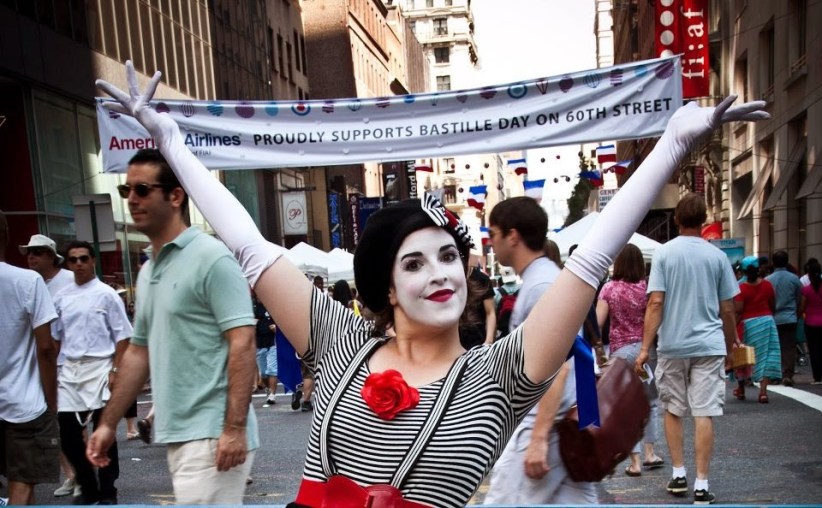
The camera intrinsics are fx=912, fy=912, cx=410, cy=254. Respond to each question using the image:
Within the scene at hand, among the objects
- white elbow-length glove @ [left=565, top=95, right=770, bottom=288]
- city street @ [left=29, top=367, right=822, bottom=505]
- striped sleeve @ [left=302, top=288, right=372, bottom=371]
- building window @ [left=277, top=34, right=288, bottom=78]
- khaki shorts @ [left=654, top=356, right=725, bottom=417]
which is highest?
building window @ [left=277, top=34, right=288, bottom=78]

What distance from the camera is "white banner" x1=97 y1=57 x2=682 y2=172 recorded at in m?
4.98

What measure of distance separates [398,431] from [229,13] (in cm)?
3305

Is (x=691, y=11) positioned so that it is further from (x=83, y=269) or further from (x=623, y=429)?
(x=623, y=429)

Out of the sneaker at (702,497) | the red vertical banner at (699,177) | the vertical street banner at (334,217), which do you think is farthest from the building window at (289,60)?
the sneaker at (702,497)

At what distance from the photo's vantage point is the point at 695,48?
23906mm

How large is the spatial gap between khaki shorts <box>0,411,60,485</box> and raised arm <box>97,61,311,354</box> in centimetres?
295

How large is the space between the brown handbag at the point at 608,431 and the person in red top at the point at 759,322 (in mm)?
8311

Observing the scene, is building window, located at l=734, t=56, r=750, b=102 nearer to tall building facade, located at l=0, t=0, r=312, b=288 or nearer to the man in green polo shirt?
tall building facade, located at l=0, t=0, r=312, b=288

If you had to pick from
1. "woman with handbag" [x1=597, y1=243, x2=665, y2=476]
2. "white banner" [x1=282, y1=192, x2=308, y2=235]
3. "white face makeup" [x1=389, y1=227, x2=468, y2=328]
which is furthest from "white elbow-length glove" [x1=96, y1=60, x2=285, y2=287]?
"white banner" [x1=282, y1=192, x2=308, y2=235]

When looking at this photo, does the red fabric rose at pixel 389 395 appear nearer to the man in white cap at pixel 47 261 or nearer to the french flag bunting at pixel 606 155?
the man in white cap at pixel 47 261

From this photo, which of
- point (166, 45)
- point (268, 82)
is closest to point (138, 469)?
point (166, 45)

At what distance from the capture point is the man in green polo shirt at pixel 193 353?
357 centimetres

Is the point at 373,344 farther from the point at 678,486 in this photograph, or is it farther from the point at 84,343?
the point at 84,343

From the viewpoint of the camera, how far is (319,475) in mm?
2139
